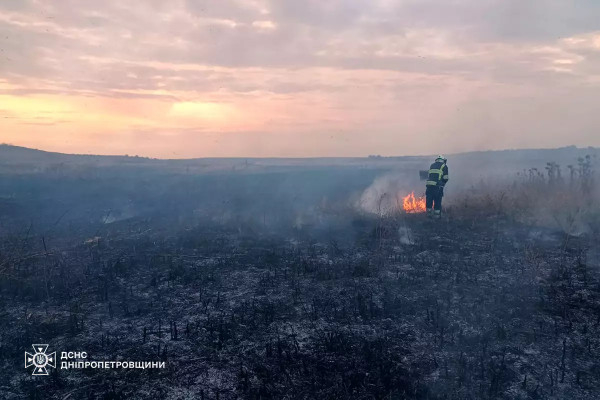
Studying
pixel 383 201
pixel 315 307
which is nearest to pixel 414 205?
pixel 383 201

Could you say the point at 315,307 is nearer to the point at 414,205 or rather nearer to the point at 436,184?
the point at 436,184

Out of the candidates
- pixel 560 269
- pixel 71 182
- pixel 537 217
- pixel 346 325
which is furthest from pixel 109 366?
pixel 71 182

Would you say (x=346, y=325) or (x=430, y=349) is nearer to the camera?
(x=430, y=349)

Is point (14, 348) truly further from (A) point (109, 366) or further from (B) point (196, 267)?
(B) point (196, 267)

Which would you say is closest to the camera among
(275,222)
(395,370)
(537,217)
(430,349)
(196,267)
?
(395,370)

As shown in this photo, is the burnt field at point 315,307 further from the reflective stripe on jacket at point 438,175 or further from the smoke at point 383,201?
the smoke at point 383,201

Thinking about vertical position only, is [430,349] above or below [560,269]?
below

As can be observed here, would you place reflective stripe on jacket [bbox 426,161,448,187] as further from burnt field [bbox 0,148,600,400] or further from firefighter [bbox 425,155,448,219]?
burnt field [bbox 0,148,600,400]
